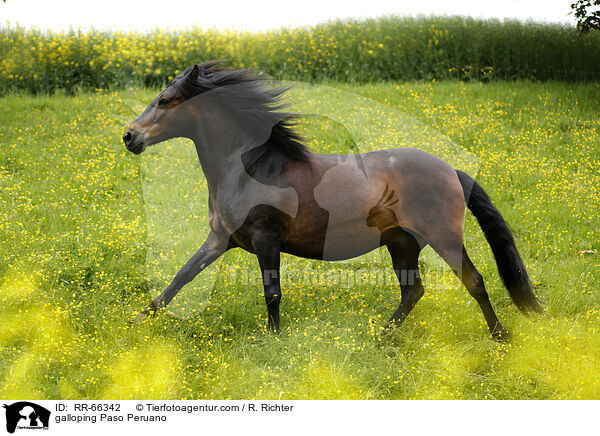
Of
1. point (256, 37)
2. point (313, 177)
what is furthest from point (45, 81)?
point (313, 177)

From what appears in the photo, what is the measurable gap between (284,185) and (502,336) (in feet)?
7.96

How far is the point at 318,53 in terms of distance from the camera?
14.5 metres

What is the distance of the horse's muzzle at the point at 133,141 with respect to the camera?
A: 4402mm

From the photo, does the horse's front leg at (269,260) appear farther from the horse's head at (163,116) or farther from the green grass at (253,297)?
the horse's head at (163,116)

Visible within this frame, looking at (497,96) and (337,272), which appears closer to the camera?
(337,272)

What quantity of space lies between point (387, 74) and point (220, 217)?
36.3 feet

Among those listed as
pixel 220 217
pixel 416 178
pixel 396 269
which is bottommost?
pixel 396 269

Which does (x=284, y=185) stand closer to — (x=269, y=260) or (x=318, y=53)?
(x=269, y=260)

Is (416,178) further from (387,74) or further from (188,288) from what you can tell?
(387,74)

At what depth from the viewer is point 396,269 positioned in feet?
16.7

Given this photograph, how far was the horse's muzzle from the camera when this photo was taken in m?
4.40

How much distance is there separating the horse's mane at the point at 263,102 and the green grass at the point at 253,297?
28 centimetres
